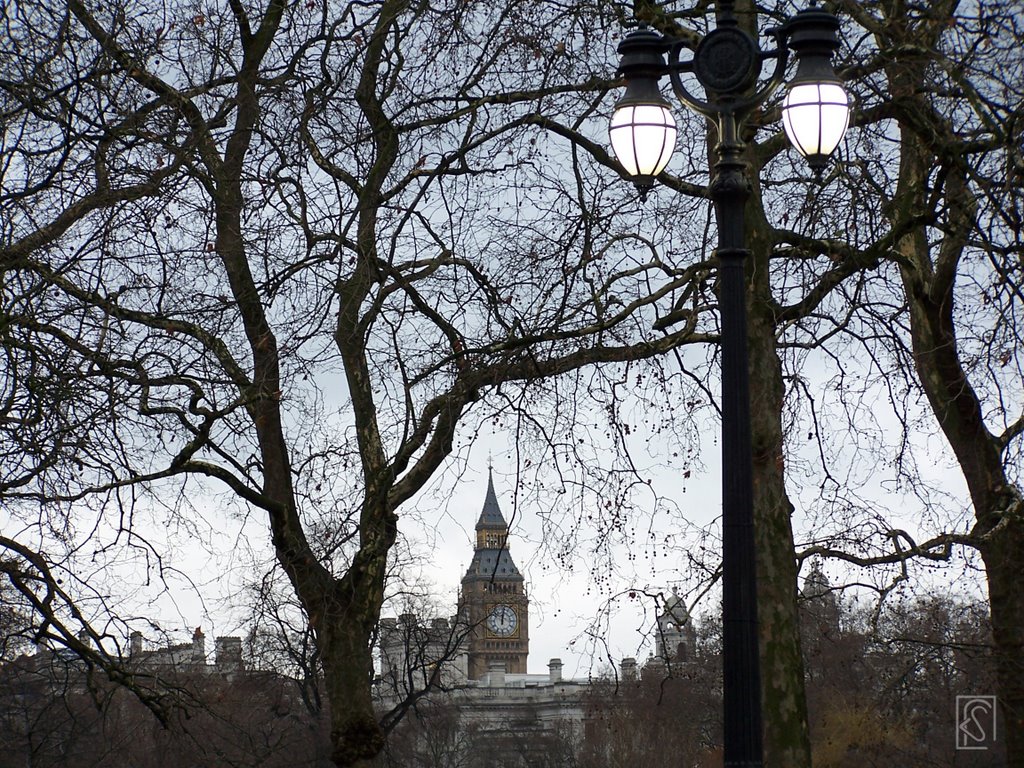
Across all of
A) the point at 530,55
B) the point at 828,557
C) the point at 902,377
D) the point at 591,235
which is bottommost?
the point at 828,557

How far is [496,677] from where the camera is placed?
158250 millimetres

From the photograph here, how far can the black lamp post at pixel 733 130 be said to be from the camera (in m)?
6.09

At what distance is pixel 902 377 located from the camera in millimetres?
12133

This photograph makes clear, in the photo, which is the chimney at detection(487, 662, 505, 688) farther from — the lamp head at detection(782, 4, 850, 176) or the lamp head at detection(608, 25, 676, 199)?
the lamp head at detection(782, 4, 850, 176)

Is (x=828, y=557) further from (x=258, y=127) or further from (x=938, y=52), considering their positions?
(x=258, y=127)

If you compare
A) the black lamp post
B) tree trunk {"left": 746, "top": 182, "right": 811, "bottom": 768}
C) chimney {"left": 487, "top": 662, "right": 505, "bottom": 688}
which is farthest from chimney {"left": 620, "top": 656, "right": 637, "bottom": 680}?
chimney {"left": 487, "top": 662, "right": 505, "bottom": 688}

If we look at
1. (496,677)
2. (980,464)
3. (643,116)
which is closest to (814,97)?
(643,116)

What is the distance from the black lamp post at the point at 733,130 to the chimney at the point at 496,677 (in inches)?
5752

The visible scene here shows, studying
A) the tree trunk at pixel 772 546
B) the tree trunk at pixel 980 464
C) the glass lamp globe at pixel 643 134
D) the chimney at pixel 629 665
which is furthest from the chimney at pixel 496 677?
the glass lamp globe at pixel 643 134

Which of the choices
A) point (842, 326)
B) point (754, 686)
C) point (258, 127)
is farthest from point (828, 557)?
point (754, 686)

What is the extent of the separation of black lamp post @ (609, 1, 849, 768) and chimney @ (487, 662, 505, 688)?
5752 inches

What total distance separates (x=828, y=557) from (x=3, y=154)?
7.98 meters

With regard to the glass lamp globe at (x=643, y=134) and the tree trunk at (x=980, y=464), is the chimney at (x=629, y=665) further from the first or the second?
the glass lamp globe at (x=643, y=134)

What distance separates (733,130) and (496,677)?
155261 millimetres
